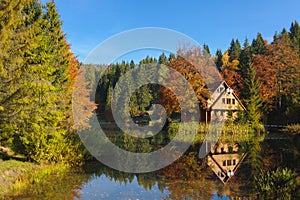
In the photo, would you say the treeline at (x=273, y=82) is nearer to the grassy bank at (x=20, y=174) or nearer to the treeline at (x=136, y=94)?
the treeline at (x=136, y=94)

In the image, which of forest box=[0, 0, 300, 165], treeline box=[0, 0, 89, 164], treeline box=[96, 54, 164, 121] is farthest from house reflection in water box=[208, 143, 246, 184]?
treeline box=[96, 54, 164, 121]

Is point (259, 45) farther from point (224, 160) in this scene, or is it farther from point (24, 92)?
point (24, 92)

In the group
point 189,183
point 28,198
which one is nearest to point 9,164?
point 28,198

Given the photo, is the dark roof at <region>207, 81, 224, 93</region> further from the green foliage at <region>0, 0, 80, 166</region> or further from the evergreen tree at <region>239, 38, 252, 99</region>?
the green foliage at <region>0, 0, 80, 166</region>

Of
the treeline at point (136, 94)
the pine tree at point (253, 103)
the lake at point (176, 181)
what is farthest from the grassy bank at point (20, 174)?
the treeline at point (136, 94)

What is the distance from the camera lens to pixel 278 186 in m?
10.7

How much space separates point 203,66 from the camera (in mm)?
36000

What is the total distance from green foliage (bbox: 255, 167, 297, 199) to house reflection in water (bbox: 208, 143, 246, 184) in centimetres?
203

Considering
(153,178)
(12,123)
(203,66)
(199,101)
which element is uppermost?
(203,66)

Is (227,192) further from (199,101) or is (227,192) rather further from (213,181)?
(199,101)

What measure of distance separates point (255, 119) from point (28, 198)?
28800 mm

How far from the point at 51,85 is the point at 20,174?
13.6ft

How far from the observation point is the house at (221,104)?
120 ft

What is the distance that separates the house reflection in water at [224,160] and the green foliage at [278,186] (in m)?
2.03
